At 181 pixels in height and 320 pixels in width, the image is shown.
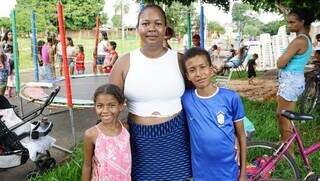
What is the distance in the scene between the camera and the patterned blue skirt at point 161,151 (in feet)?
7.68

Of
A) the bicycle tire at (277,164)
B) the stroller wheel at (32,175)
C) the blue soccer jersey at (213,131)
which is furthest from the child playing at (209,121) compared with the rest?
the stroller wheel at (32,175)

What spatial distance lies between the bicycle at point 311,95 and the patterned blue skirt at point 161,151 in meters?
4.96

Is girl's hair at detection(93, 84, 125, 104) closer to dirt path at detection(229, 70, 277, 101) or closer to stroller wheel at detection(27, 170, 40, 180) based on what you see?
stroller wheel at detection(27, 170, 40, 180)

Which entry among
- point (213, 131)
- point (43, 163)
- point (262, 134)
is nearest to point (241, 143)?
point (213, 131)

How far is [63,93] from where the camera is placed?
31.7 feet

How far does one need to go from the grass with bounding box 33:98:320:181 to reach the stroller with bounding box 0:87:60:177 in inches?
10.3

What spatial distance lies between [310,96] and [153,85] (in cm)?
541

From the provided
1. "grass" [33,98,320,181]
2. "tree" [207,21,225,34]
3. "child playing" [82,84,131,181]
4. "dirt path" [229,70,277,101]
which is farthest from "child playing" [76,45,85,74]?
"tree" [207,21,225,34]

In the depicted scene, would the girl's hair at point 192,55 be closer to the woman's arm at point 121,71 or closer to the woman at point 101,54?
the woman's arm at point 121,71

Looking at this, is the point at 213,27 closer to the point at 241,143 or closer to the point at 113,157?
the point at 241,143

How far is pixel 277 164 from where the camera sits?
3.63 m

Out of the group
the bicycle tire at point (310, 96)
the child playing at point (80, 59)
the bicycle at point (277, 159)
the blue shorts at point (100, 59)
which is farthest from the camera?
the blue shorts at point (100, 59)

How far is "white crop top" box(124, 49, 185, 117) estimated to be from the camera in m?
2.30

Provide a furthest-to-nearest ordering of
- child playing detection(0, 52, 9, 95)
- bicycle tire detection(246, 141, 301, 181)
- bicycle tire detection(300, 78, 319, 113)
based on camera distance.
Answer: child playing detection(0, 52, 9, 95) < bicycle tire detection(300, 78, 319, 113) < bicycle tire detection(246, 141, 301, 181)
